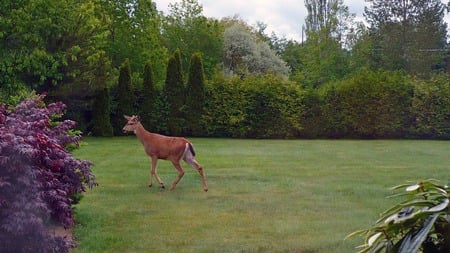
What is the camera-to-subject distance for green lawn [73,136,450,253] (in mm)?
5543

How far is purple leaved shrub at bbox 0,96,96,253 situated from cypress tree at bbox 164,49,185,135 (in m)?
15.7

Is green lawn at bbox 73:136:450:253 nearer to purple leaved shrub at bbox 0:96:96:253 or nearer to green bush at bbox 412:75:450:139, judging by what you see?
purple leaved shrub at bbox 0:96:96:253

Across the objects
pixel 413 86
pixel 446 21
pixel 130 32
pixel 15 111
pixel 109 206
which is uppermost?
pixel 446 21

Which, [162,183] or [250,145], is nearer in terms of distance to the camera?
[162,183]

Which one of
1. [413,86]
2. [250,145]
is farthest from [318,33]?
[250,145]

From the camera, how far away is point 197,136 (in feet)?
69.0

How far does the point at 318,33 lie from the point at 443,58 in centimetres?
795

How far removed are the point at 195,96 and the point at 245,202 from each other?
525 inches

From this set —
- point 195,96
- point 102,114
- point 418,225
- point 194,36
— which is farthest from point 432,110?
point 418,225

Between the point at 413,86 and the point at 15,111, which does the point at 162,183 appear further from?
the point at 413,86

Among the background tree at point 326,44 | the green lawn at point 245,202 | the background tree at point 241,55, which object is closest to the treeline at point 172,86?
the background tree at point 241,55

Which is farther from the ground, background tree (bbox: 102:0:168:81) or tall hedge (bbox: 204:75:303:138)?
background tree (bbox: 102:0:168:81)

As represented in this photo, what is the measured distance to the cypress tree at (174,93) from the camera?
20.7 meters

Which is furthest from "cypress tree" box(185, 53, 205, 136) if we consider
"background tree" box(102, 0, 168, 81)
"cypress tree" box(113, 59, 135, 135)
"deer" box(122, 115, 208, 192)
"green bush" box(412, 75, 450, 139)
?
"deer" box(122, 115, 208, 192)
